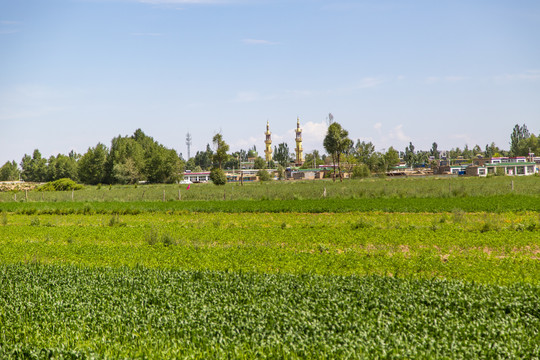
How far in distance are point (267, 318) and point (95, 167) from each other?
434 ft

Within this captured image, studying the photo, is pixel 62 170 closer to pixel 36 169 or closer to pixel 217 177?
pixel 36 169

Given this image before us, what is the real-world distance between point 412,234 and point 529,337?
13.8m

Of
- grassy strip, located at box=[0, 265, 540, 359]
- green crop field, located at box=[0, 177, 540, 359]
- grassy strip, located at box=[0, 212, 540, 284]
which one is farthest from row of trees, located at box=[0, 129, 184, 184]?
grassy strip, located at box=[0, 265, 540, 359]

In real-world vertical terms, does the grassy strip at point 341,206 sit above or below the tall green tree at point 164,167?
below

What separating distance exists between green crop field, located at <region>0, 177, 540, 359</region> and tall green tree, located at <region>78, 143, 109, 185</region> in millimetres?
113101

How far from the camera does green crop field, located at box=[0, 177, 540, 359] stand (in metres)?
Result: 8.94

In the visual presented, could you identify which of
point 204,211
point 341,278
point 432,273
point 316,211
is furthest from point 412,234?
point 204,211

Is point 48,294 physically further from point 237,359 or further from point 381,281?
point 381,281

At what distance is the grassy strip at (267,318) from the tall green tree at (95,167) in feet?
410

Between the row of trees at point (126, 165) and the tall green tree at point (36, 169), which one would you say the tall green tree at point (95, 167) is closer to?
the row of trees at point (126, 165)

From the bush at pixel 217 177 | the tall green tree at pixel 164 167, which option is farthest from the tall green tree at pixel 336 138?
the tall green tree at pixel 164 167

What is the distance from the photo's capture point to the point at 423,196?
42.9 metres

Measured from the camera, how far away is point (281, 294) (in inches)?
469

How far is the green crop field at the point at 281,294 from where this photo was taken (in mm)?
8938
